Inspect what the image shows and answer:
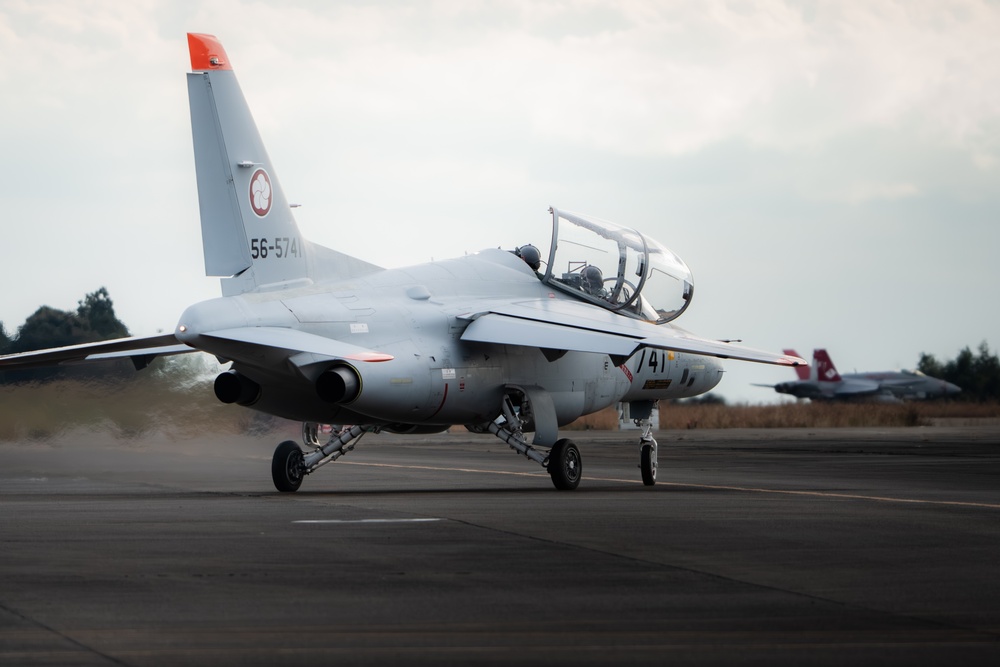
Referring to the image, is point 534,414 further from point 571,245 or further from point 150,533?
point 150,533

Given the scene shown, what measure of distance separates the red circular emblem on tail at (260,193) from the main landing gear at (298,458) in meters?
3.15

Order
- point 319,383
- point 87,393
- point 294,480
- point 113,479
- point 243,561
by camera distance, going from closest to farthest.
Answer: point 243,561 < point 319,383 < point 294,480 < point 113,479 < point 87,393

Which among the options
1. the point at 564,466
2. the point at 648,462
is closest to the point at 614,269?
the point at 648,462

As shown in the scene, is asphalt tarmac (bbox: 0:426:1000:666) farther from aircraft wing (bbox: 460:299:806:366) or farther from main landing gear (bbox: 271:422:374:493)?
aircraft wing (bbox: 460:299:806:366)

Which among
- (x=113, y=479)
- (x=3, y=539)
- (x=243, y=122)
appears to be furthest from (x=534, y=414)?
(x=3, y=539)

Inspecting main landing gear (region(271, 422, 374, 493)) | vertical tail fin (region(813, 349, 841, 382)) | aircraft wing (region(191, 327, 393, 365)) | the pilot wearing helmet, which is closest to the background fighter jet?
vertical tail fin (region(813, 349, 841, 382))

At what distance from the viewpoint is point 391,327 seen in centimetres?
1844

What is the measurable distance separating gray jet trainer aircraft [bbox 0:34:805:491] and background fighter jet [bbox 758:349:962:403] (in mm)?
66365

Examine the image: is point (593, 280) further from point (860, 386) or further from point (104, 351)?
point (860, 386)

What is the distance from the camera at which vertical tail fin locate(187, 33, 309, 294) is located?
18.0m

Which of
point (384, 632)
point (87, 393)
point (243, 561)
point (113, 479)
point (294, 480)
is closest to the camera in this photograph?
point (384, 632)

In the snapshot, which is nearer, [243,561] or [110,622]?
[110,622]

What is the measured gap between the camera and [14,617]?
7.64m

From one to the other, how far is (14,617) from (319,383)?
32.2 ft
